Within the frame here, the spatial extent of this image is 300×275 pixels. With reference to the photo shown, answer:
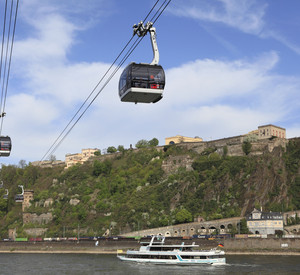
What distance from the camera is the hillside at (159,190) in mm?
106438

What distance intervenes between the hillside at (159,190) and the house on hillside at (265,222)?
505 centimetres

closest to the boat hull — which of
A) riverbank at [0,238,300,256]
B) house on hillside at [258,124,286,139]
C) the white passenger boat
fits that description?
the white passenger boat

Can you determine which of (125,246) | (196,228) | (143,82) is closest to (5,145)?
(143,82)

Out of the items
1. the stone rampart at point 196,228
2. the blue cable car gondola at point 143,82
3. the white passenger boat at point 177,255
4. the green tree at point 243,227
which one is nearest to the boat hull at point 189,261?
the white passenger boat at point 177,255

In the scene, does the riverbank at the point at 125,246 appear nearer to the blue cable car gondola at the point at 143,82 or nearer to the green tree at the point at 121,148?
the green tree at the point at 121,148

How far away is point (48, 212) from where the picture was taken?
13362 cm

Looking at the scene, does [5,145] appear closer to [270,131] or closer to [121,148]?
[270,131]

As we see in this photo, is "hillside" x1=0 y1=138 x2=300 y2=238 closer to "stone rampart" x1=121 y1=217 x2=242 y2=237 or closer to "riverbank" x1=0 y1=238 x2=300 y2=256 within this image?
"stone rampart" x1=121 y1=217 x2=242 y2=237

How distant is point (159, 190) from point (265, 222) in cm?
3510

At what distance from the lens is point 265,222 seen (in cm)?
9456

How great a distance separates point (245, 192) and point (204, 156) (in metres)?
25.6

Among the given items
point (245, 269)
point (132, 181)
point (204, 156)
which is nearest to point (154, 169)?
point (132, 181)

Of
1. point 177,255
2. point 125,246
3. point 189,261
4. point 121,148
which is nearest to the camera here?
point 189,261

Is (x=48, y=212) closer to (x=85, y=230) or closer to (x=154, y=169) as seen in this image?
(x=85, y=230)
